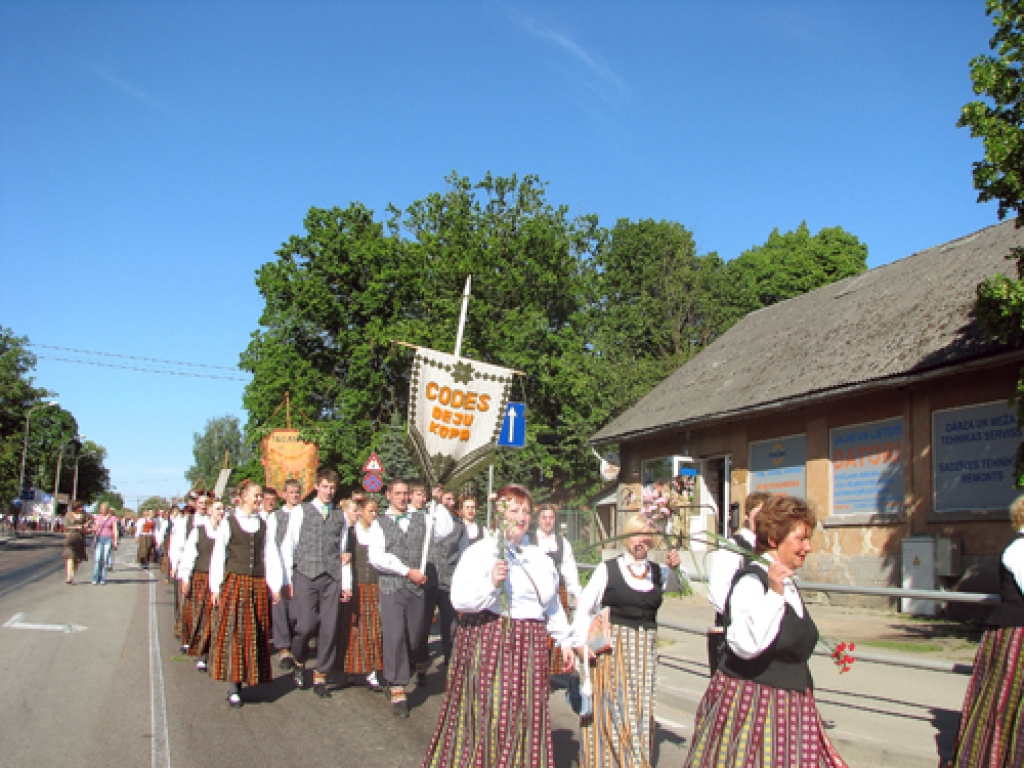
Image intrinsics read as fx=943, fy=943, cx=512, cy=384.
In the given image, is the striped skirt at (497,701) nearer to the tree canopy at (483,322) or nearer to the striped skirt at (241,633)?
the striped skirt at (241,633)

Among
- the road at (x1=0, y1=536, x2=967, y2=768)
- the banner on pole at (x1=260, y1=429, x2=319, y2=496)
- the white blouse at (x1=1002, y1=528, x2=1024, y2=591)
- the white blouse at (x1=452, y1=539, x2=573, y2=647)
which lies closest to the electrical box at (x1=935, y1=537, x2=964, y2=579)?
the road at (x1=0, y1=536, x2=967, y2=768)

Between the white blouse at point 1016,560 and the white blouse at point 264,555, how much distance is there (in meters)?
5.79

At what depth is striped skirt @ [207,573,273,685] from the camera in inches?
313

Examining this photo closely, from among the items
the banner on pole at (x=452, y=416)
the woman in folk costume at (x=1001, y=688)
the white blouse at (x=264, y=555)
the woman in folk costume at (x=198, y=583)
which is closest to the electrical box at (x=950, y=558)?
the banner on pole at (x=452, y=416)

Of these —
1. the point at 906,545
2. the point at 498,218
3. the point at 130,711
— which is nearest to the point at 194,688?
the point at 130,711

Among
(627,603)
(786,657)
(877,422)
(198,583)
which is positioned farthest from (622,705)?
(877,422)

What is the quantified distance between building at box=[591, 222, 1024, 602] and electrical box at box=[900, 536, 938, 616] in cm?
18

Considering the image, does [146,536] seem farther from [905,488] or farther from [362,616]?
[905,488]

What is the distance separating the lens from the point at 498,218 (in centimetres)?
3978

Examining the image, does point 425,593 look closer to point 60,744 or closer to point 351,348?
point 60,744

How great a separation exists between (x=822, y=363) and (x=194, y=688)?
12.4 metres

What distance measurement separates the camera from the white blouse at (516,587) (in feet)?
16.5

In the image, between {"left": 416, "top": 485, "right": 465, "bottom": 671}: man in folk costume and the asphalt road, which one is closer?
the asphalt road

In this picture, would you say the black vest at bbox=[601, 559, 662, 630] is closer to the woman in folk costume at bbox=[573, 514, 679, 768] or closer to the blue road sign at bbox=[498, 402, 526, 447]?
the woman in folk costume at bbox=[573, 514, 679, 768]
